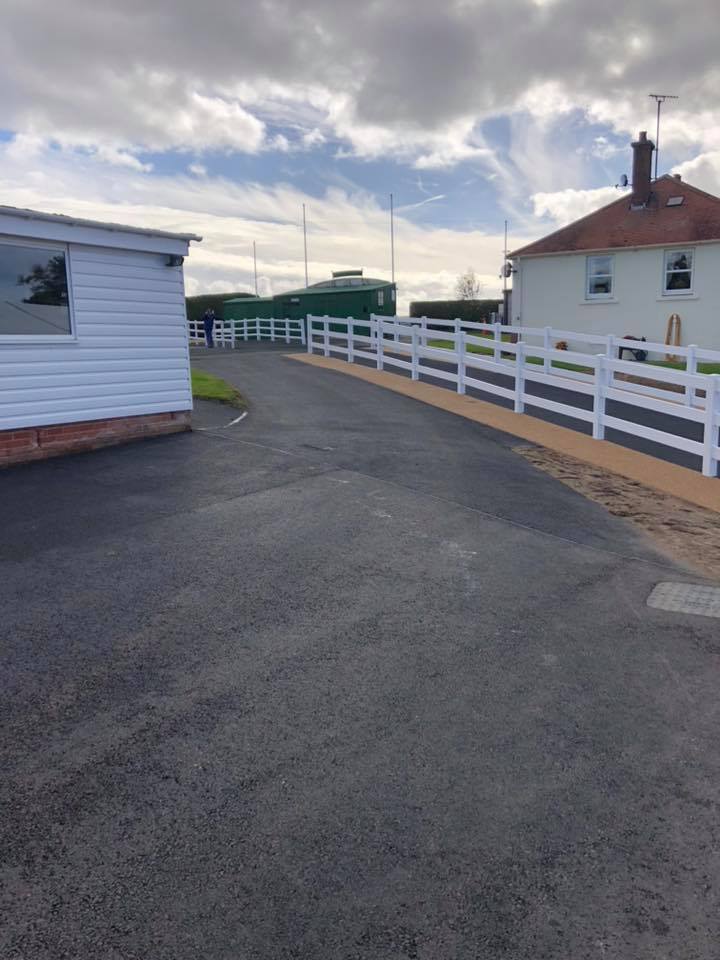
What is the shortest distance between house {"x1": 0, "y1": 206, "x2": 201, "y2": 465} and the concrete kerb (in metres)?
5.82

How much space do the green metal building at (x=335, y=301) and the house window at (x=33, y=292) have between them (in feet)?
89.6

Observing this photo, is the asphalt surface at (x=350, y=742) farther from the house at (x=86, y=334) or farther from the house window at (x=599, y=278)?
the house window at (x=599, y=278)

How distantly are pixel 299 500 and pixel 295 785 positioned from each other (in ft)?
17.3

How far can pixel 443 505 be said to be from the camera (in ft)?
28.6

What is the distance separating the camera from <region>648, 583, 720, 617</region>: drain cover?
5.95 meters

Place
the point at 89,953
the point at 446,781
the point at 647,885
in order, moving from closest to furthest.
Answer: the point at 89,953, the point at 647,885, the point at 446,781

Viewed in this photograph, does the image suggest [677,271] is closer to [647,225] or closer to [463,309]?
[647,225]

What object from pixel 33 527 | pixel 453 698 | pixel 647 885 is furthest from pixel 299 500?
pixel 647 885

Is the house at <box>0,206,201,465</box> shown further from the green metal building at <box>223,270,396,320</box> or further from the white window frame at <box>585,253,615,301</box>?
the green metal building at <box>223,270,396,320</box>

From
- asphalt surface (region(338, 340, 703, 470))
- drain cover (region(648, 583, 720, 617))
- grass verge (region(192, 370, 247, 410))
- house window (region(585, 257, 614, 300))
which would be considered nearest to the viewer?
drain cover (region(648, 583, 720, 617))

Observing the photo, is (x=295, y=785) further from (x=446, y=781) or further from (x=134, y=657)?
(x=134, y=657)

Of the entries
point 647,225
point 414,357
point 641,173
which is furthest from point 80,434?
point 641,173

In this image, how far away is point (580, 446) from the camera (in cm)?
1273

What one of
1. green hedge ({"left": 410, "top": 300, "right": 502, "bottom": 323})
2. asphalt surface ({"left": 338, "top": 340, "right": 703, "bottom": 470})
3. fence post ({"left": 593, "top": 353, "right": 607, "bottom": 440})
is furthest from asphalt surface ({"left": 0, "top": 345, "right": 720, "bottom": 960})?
green hedge ({"left": 410, "top": 300, "right": 502, "bottom": 323})
